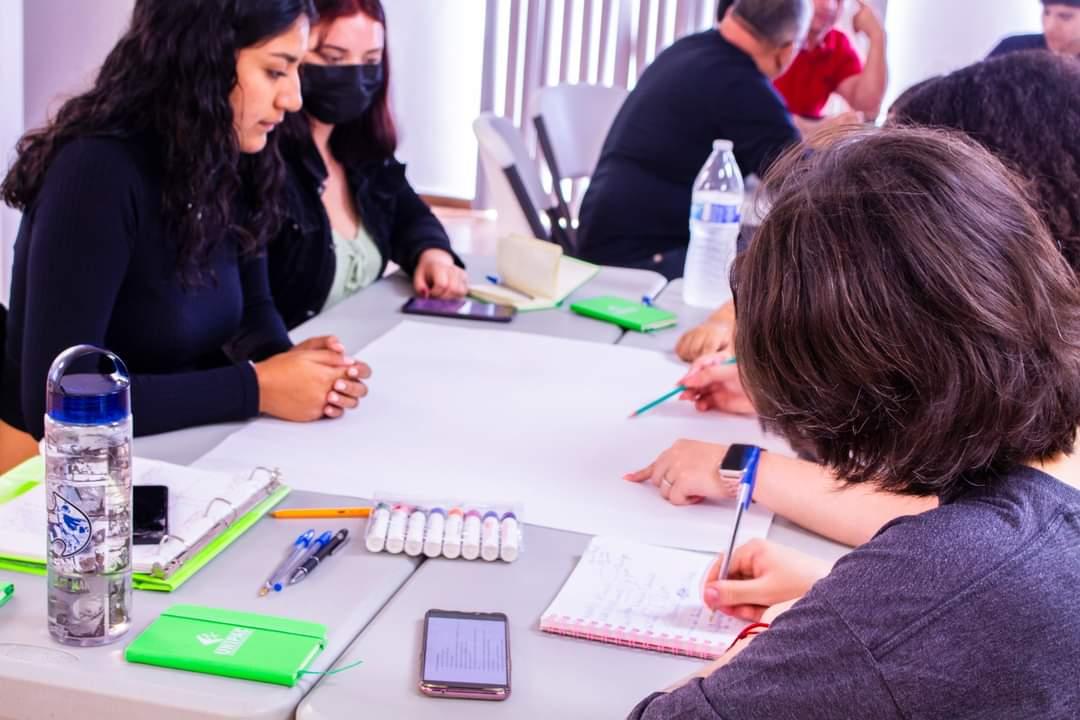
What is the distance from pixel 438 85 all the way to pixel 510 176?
3208 millimetres

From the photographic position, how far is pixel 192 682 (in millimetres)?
935

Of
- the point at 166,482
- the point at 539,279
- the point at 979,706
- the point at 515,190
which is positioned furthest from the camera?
the point at 515,190

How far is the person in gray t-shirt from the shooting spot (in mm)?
735

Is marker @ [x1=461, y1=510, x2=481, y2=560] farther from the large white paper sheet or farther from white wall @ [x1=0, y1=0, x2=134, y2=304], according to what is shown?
white wall @ [x1=0, y1=0, x2=134, y2=304]

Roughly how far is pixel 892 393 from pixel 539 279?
1.47 meters

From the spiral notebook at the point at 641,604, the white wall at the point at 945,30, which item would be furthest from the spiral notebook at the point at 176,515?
the white wall at the point at 945,30

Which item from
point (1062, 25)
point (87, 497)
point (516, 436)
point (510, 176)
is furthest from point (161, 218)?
→ point (1062, 25)

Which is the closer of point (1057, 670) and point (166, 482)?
point (1057, 670)

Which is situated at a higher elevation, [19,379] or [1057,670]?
[1057,670]

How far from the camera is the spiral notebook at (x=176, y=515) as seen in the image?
1.09 m

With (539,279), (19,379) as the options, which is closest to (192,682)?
(19,379)

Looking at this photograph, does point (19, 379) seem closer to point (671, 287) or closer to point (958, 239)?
point (671, 287)

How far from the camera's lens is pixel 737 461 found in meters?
1.33

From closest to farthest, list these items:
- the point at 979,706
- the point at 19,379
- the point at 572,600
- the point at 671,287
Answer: the point at 979,706, the point at 572,600, the point at 19,379, the point at 671,287
